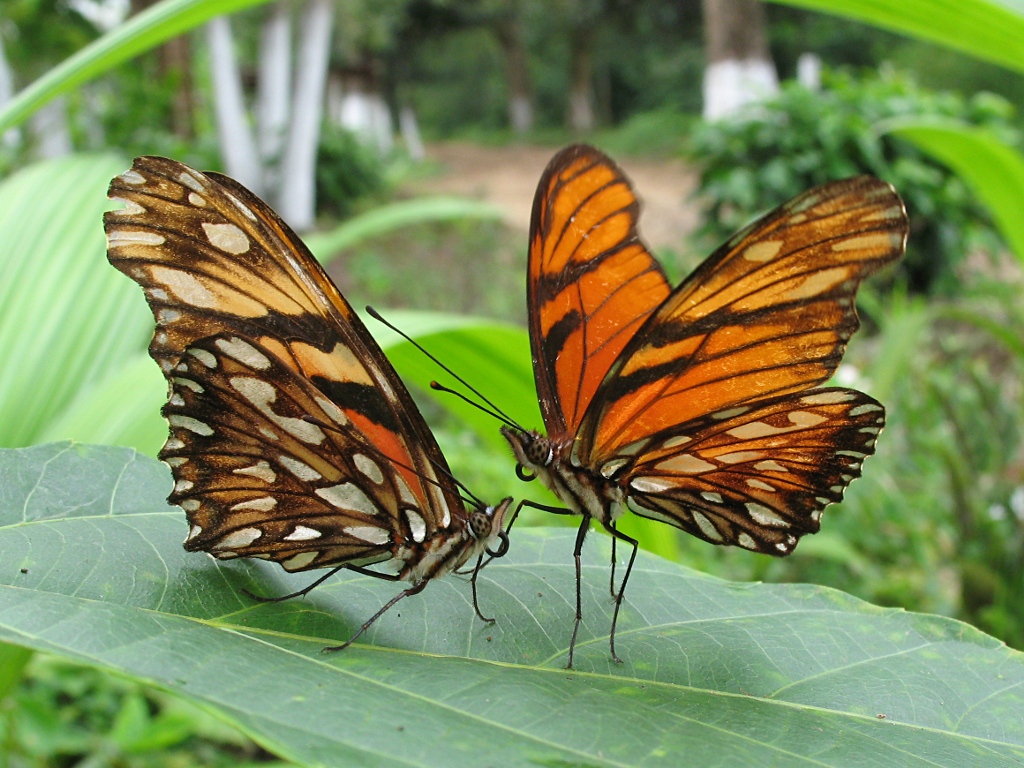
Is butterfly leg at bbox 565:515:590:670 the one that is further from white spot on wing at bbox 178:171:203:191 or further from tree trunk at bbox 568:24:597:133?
tree trunk at bbox 568:24:597:133

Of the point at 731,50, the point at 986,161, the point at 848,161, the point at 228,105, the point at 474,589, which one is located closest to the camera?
the point at 474,589

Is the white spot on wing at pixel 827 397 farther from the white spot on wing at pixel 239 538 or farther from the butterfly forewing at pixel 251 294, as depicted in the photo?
the white spot on wing at pixel 239 538

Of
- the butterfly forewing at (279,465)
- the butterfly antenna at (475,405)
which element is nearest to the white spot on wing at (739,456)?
the butterfly antenna at (475,405)

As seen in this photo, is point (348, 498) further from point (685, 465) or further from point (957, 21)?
point (957, 21)

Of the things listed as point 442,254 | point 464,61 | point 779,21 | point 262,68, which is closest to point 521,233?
point 442,254

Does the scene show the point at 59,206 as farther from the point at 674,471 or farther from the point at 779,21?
the point at 779,21

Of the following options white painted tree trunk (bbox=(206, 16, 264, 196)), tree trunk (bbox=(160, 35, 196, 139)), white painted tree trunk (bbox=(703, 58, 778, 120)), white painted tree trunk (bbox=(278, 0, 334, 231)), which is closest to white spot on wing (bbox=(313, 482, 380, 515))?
tree trunk (bbox=(160, 35, 196, 139))

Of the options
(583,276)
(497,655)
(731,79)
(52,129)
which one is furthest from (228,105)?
(497,655)
